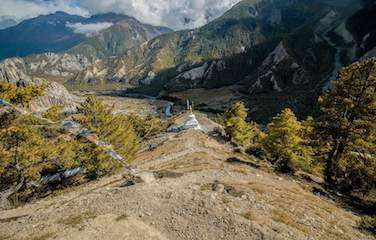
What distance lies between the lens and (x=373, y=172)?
26000 mm

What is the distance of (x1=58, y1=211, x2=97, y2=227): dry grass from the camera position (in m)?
18.6

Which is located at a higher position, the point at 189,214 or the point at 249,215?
the point at 249,215

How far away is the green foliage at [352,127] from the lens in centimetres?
2684

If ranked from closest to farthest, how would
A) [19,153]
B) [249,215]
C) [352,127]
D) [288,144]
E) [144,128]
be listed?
1. [249,215]
2. [352,127]
3. [19,153]
4. [288,144]
5. [144,128]

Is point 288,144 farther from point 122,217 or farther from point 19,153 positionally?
point 19,153

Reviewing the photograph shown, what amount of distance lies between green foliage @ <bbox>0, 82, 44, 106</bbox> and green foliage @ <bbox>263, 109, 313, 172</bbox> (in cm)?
2925

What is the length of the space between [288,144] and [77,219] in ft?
87.9

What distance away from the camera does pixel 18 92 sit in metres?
32.2

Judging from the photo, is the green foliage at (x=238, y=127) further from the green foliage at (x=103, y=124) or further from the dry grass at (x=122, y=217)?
the dry grass at (x=122, y=217)

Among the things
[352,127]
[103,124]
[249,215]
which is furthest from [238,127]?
[249,215]

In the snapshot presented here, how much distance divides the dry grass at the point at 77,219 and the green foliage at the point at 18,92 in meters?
18.0

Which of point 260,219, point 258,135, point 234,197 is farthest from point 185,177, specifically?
point 258,135

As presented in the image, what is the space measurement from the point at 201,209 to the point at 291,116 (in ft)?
78.2

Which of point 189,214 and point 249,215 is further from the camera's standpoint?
point 189,214
